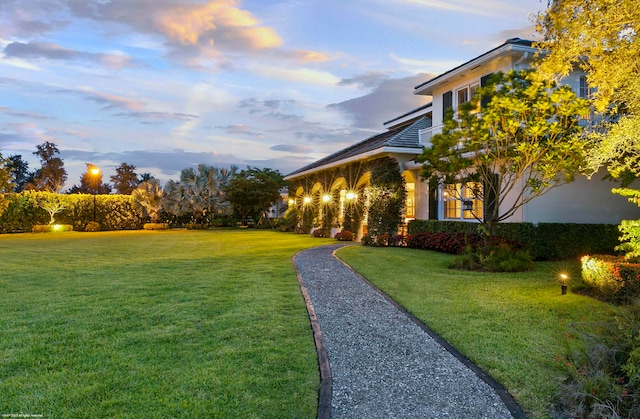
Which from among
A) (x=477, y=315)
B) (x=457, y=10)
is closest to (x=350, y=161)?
(x=457, y=10)

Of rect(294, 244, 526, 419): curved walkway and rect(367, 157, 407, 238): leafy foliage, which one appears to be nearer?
rect(294, 244, 526, 419): curved walkway

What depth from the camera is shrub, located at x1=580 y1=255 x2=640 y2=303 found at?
6.95 metres

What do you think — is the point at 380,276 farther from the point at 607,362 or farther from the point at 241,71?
the point at 241,71

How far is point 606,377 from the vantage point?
3.30 meters

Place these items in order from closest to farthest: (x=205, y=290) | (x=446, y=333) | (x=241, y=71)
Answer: (x=446, y=333), (x=205, y=290), (x=241, y=71)

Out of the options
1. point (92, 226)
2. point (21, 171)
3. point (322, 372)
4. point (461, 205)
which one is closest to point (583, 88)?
point (461, 205)

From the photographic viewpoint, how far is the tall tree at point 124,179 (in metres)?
65.9

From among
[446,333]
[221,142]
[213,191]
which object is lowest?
[446,333]

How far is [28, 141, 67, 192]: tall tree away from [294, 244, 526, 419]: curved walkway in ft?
173

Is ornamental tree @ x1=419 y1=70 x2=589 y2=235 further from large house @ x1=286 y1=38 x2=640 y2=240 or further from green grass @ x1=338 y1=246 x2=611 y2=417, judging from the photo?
green grass @ x1=338 y1=246 x2=611 y2=417

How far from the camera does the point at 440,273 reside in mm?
10211

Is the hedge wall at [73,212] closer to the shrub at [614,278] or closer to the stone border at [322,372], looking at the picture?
the stone border at [322,372]

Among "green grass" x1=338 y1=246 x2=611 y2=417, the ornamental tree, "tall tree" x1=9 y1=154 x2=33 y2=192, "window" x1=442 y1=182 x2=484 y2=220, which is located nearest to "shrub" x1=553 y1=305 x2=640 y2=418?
"green grass" x1=338 y1=246 x2=611 y2=417

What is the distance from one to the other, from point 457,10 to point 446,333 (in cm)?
981
